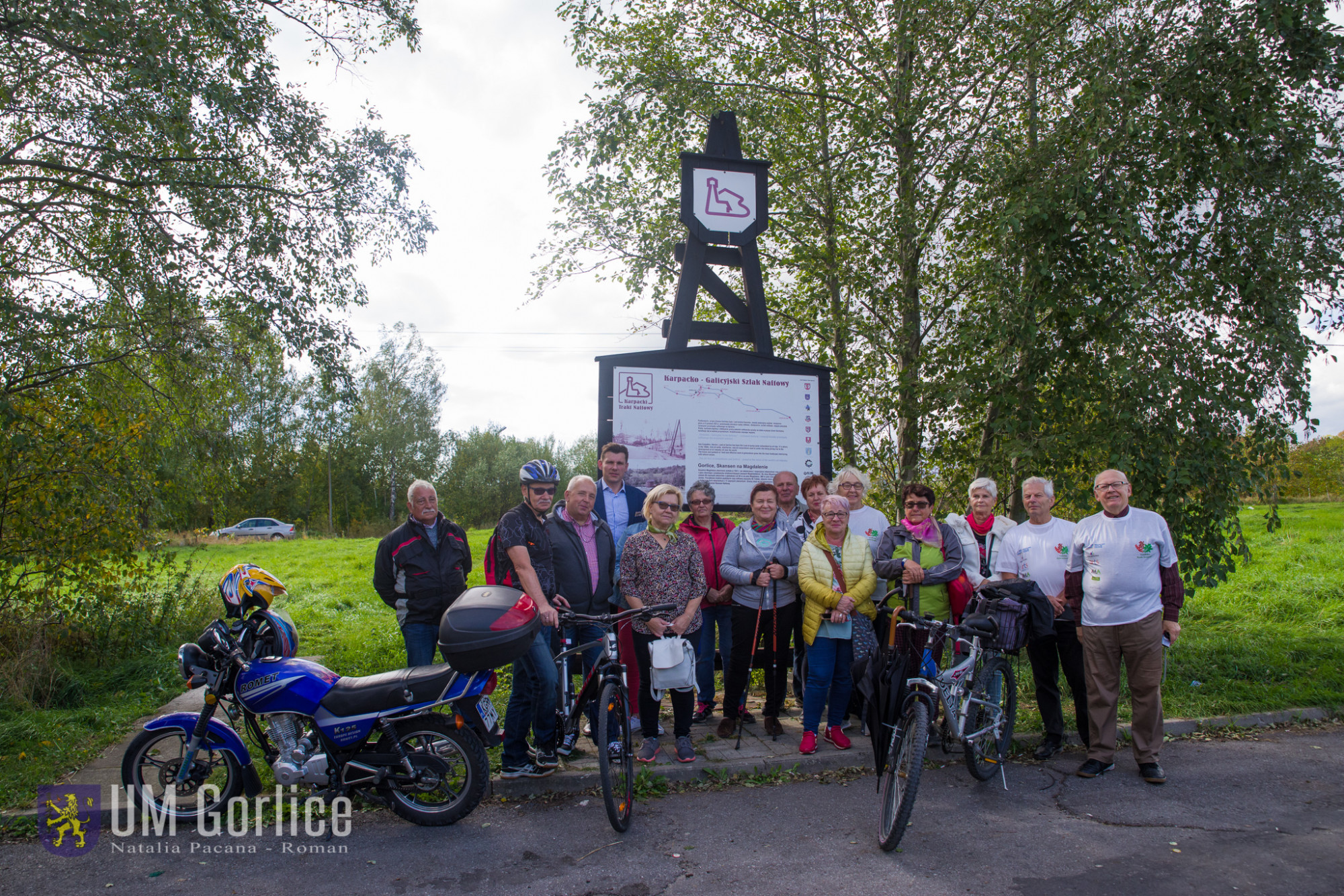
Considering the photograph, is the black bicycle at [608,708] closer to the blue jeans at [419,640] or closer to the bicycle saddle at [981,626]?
the blue jeans at [419,640]

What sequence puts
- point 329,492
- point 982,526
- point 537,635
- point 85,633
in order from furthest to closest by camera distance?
point 329,492 → point 85,633 → point 982,526 → point 537,635

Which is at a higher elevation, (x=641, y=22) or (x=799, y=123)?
(x=641, y=22)

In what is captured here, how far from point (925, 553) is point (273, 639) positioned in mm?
4233

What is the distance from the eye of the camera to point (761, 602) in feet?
18.4

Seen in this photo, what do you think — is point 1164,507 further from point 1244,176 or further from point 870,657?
point 870,657

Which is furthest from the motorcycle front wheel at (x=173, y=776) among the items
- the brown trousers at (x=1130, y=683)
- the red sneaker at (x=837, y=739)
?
the brown trousers at (x=1130, y=683)

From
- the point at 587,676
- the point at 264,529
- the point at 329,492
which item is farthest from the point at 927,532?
the point at 329,492

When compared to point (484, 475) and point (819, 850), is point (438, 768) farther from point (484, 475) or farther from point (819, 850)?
point (484, 475)

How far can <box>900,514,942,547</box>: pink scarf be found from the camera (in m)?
5.63

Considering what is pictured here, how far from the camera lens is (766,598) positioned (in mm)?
5652

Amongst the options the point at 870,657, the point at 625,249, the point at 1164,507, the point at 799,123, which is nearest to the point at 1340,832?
the point at 870,657

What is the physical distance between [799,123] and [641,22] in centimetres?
263

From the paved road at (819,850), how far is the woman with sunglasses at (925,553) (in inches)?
48.7

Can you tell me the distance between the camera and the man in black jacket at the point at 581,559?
5.08 metres
